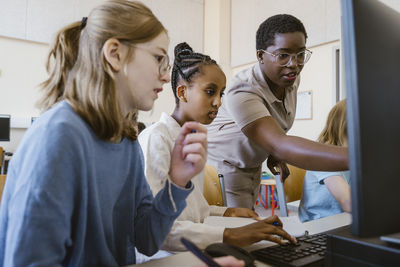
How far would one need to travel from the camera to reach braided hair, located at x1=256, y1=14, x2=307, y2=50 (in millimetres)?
1269

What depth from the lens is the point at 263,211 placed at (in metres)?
4.33

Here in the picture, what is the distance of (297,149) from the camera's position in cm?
103

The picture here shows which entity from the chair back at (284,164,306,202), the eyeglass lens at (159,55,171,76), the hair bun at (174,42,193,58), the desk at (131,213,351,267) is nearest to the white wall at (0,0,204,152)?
the chair back at (284,164,306,202)

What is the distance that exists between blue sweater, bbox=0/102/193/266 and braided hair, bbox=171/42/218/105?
54 centimetres

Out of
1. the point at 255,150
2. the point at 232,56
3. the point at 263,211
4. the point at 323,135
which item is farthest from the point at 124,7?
the point at 232,56

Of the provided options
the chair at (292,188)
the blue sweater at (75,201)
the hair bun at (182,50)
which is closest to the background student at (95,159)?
the blue sweater at (75,201)

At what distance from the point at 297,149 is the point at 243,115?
27 cm

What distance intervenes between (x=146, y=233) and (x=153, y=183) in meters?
0.17

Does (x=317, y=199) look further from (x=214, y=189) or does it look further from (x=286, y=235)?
(x=286, y=235)

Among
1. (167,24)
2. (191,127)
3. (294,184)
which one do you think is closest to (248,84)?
(191,127)

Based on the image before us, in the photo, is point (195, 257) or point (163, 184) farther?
point (163, 184)

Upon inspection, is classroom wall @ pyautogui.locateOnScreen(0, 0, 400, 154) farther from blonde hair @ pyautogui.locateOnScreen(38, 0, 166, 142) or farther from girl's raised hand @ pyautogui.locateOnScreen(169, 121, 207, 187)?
girl's raised hand @ pyautogui.locateOnScreen(169, 121, 207, 187)

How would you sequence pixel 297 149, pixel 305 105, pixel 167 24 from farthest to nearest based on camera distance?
pixel 167 24 → pixel 305 105 → pixel 297 149

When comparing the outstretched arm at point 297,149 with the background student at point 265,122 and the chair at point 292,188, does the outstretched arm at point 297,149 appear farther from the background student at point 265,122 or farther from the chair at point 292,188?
the chair at point 292,188
